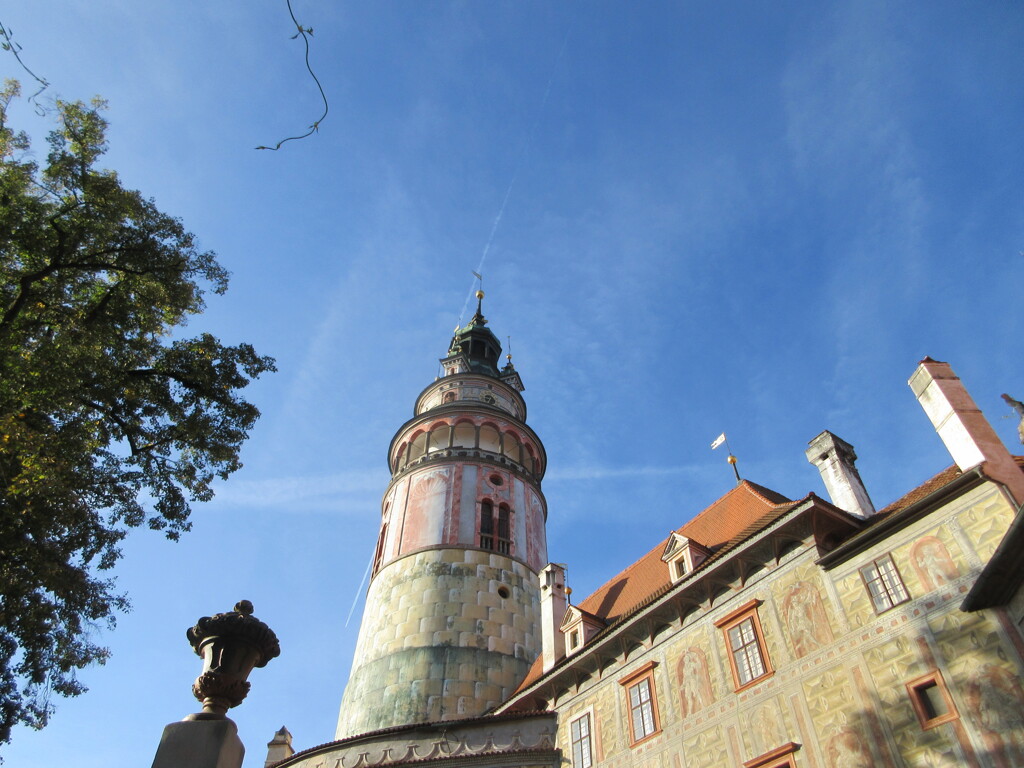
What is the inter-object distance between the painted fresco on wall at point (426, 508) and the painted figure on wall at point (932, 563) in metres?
16.6

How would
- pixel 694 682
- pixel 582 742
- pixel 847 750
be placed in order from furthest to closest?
1. pixel 582 742
2. pixel 694 682
3. pixel 847 750

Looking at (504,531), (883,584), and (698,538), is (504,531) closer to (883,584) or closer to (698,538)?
(698,538)

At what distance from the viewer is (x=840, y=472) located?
48.5ft

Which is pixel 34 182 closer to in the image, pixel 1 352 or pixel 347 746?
pixel 1 352

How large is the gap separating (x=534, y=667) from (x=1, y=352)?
15.9 metres

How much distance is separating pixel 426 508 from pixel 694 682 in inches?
567

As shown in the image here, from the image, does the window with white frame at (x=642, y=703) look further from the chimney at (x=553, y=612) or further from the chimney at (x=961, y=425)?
the chimney at (x=961, y=425)

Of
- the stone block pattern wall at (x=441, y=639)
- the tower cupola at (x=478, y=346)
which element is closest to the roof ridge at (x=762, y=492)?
the stone block pattern wall at (x=441, y=639)

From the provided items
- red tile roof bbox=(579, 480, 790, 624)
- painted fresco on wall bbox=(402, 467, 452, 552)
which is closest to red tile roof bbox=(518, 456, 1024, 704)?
red tile roof bbox=(579, 480, 790, 624)

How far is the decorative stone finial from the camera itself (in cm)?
710

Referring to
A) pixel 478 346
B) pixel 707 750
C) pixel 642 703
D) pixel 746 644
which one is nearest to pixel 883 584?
pixel 746 644

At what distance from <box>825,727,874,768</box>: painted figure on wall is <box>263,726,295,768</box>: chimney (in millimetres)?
16381

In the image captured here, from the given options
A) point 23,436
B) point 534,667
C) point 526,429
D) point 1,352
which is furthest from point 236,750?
point 526,429

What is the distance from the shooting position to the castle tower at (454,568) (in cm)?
2133
